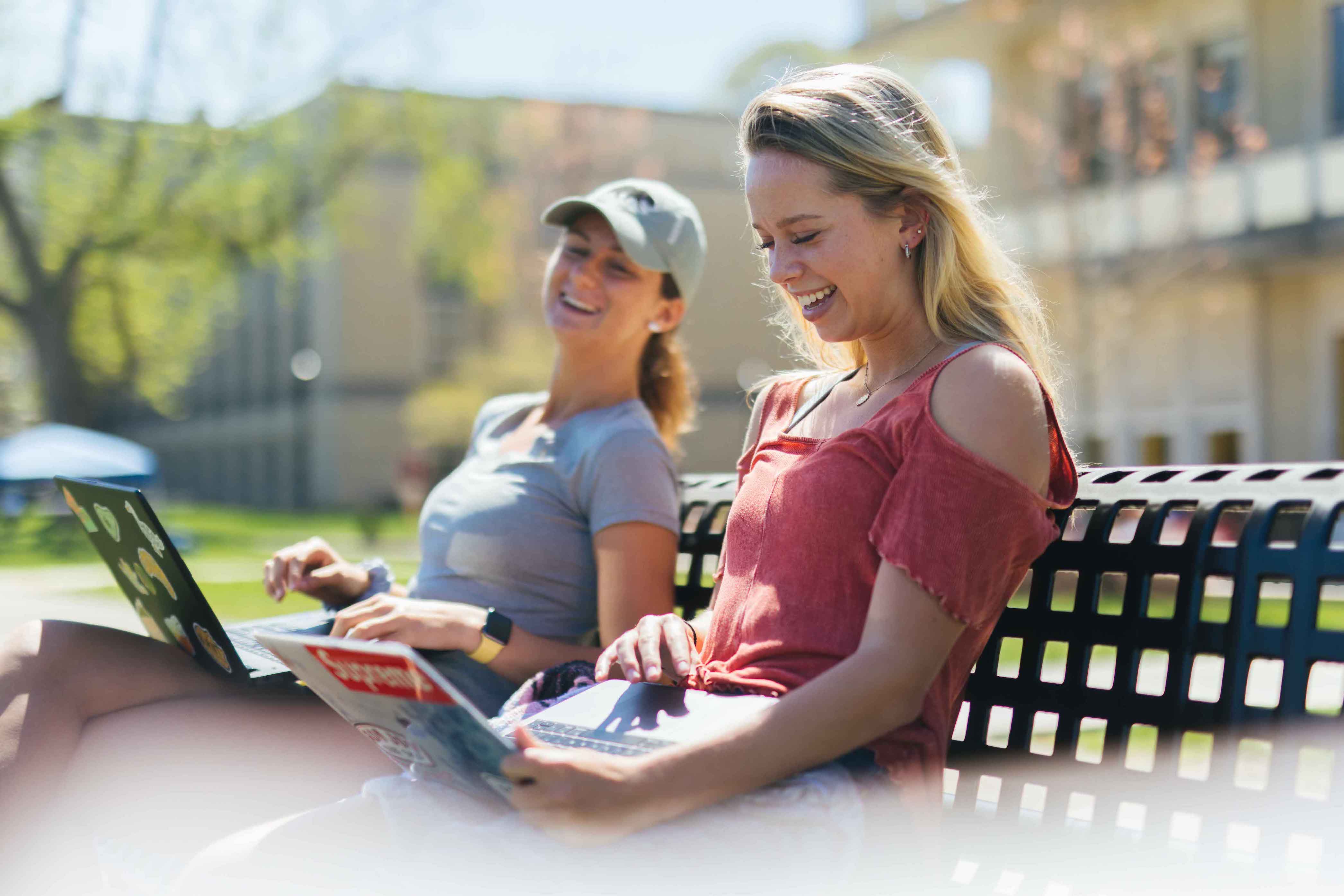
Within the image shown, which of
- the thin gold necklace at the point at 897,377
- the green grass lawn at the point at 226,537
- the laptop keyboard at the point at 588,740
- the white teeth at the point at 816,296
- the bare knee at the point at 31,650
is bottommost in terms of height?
the green grass lawn at the point at 226,537

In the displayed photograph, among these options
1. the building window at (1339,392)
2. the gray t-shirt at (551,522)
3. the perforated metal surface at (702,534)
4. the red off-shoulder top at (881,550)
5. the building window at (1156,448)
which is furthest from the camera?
the building window at (1156,448)

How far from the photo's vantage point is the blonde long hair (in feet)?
6.69


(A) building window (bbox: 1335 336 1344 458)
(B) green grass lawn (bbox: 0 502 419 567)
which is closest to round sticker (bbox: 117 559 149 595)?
(B) green grass lawn (bbox: 0 502 419 567)

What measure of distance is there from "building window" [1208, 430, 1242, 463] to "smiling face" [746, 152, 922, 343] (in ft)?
47.0

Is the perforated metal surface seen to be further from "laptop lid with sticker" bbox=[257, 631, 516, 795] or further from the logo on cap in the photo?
"laptop lid with sticker" bbox=[257, 631, 516, 795]

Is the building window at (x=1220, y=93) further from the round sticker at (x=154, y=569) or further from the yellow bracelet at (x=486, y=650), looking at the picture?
the round sticker at (x=154, y=569)

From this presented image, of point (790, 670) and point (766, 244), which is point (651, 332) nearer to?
point (766, 244)

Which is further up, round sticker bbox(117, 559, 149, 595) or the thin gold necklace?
the thin gold necklace

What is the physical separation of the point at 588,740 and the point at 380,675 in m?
0.35

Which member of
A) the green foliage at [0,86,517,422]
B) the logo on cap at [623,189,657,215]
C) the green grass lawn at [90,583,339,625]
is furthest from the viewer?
the green foliage at [0,86,517,422]

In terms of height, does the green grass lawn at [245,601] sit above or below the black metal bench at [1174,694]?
below

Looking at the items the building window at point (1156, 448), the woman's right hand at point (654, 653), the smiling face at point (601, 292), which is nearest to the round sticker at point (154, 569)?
the woman's right hand at point (654, 653)

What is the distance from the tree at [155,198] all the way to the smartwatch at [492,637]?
14191 mm

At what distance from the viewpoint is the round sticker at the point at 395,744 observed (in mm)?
1865
